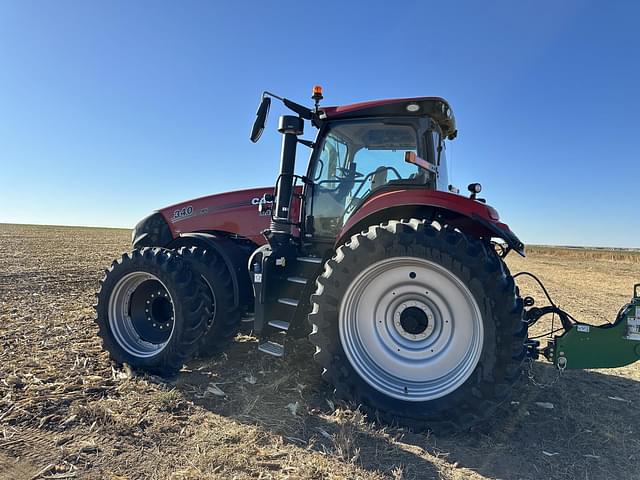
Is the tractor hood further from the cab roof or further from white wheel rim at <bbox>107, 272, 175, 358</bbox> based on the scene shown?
the cab roof

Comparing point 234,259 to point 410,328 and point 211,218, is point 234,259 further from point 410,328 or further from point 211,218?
point 410,328

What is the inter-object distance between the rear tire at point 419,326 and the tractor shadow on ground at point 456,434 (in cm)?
23

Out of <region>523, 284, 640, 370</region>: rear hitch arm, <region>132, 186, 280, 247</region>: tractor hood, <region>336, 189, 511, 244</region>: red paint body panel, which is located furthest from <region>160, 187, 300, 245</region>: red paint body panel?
<region>523, 284, 640, 370</region>: rear hitch arm

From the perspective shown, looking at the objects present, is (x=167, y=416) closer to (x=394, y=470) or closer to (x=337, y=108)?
(x=394, y=470)

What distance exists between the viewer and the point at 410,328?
3.51 metres

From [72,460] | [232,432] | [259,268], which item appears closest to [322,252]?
[259,268]

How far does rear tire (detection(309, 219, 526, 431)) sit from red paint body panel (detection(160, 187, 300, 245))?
188 centimetres

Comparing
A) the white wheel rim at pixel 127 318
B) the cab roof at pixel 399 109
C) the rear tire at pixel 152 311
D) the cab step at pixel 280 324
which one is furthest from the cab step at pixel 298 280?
the cab roof at pixel 399 109

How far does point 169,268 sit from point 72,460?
1.99 meters

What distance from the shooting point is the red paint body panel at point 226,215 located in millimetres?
5105

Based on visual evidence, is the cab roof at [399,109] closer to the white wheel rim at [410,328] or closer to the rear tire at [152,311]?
the white wheel rim at [410,328]

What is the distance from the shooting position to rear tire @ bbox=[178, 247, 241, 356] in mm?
4496

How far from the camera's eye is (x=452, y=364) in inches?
131

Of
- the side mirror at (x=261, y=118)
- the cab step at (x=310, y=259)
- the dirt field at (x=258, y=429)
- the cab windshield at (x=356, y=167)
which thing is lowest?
the dirt field at (x=258, y=429)
